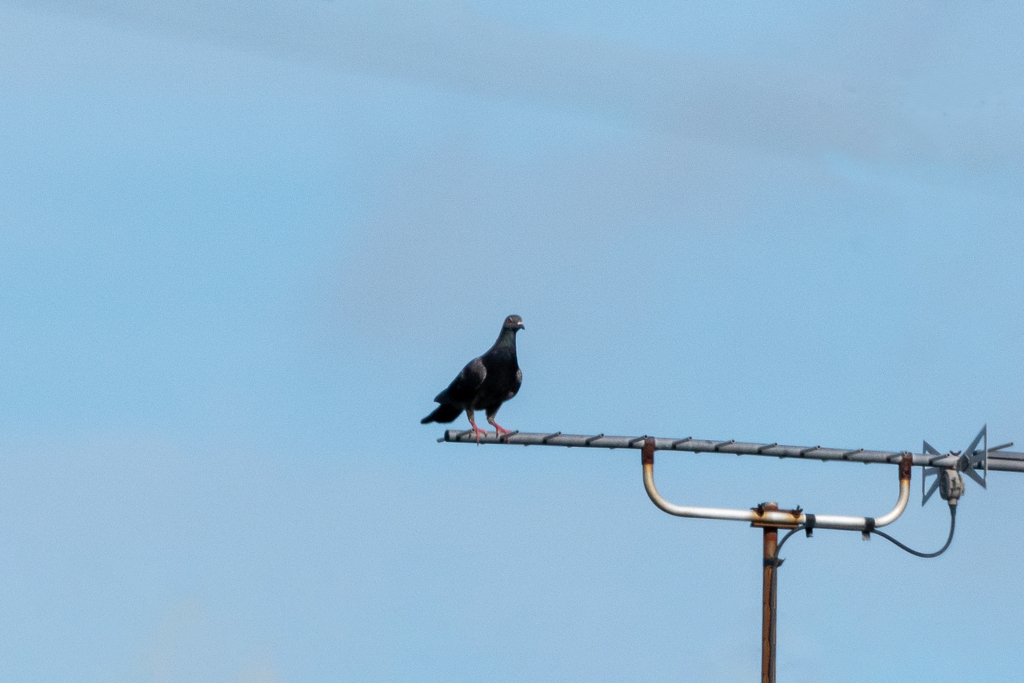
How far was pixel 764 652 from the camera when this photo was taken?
12.7 meters

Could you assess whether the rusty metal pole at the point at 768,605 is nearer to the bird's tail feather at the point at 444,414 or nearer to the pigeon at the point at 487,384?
the pigeon at the point at 487,384

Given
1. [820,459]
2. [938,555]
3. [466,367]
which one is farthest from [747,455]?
[466,367]

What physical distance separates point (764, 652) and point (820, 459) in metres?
2.05

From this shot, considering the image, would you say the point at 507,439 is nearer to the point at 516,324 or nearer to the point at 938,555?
the point at 938,555

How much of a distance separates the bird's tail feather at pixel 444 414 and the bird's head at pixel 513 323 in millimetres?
1316

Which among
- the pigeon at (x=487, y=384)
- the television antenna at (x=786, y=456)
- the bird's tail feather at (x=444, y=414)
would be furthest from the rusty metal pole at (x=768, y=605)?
the bird's tail feather at (x=444, y=414)

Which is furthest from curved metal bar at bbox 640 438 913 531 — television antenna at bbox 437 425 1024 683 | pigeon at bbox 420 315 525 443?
pigeon at bbox 420 315 525 443

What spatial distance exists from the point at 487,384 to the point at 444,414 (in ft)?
2.62

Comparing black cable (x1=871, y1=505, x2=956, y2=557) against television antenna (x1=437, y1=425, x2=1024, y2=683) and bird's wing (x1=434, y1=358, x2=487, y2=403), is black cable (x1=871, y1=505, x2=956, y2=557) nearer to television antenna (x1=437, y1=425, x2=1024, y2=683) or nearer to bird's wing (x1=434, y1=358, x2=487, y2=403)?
television antenna (x1=437, y1=425, x2=1024, y2=683)

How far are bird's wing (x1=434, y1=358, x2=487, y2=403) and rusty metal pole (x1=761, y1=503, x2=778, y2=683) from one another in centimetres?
923

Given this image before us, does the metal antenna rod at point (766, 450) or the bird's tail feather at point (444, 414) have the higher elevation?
the bird's tail feather at point (444, 414)

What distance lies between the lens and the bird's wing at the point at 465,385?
21828 mm

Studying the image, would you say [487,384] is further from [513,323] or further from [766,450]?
[766,450]

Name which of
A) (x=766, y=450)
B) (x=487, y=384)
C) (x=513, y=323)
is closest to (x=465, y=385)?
(x=487, y=384)
